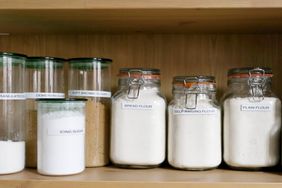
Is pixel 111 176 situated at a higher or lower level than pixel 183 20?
lower

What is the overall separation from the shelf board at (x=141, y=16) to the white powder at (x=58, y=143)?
0.17 m

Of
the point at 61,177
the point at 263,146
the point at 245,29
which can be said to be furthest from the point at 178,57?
the point at 61,177

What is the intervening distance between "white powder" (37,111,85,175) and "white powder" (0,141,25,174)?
0.04 m

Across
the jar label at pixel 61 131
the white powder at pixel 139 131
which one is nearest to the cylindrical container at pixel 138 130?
the white powder at pixel 139 131

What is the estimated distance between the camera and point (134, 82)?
2.46 feet

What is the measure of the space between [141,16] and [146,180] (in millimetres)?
276

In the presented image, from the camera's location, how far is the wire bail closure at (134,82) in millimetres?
741

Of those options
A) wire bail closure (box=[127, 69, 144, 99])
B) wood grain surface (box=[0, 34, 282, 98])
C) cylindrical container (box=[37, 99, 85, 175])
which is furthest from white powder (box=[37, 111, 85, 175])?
wood grain surface (box=[0, 34, 282, 98])

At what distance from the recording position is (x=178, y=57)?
88 centimetres

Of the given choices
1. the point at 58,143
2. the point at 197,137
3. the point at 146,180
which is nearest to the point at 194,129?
the point at 197,137

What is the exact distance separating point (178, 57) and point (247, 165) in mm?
289

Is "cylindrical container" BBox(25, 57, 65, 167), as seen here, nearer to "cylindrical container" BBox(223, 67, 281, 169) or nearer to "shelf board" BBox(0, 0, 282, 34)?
"shelf board" BBox(0, 0, 282, 34)

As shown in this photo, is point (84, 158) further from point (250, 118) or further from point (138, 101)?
point (250, 118)

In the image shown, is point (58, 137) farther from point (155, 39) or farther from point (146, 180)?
point (155, 39)
